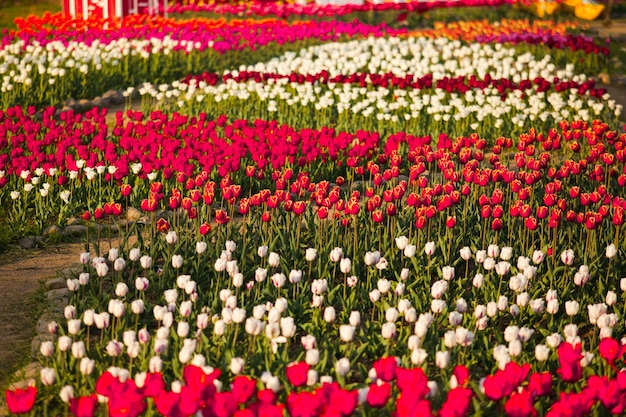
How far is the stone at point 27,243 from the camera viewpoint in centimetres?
734

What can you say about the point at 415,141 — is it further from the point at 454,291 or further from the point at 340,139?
the point at 454,291

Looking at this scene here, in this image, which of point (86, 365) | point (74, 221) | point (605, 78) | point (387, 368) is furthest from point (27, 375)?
point (605, 78)

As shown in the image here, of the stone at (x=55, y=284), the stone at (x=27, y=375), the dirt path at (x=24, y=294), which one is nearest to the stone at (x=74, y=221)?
the dirt path at (x=24, y=294)

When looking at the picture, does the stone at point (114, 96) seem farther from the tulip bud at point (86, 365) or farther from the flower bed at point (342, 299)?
the tulip bud at point (86, 365)

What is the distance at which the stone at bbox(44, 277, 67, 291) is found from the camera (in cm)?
630

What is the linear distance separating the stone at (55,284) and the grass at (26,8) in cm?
2603

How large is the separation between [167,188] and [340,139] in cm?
171

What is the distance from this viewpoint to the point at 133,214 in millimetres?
7906

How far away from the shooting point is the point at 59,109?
12727mm

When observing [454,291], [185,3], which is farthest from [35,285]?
[185,3]

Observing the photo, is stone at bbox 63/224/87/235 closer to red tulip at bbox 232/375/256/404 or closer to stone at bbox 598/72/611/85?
red tulip at bbox 232/375/256/404

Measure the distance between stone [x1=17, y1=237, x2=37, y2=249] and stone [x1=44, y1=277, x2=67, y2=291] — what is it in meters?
1.11

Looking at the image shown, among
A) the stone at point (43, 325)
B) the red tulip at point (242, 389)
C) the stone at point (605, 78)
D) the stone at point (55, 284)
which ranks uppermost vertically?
the red tulip at point (242, 389)

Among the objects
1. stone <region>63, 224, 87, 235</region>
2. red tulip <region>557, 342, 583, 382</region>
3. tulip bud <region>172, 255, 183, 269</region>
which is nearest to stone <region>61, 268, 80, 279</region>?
tulip bud <region>172, 255, 183, 269</region>
